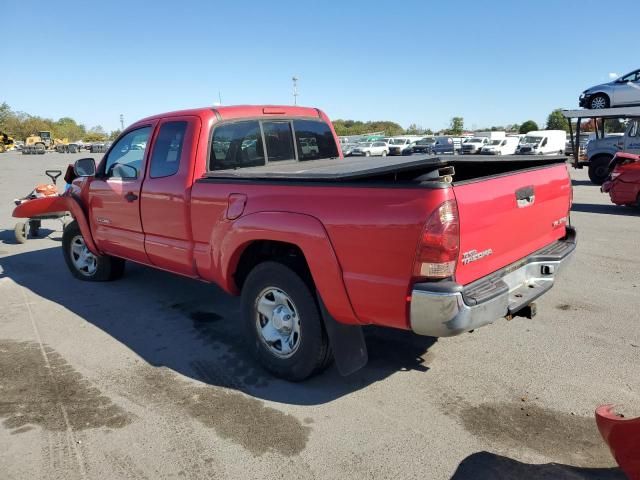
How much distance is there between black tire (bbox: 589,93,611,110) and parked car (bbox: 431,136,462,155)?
71.7ft

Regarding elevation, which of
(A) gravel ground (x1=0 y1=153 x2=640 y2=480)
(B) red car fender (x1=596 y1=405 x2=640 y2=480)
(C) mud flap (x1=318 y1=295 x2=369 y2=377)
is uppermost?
(C) mud flap (x1=318 y1=295 x2=369 y2=377)

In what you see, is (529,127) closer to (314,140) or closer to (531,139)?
(531,139)

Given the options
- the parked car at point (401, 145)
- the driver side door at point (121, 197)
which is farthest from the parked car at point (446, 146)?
the driver side door at point (121, 197)

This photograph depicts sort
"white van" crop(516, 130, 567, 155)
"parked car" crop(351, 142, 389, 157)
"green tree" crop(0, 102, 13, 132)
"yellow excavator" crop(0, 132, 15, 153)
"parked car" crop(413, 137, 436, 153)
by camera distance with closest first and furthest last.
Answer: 1. "white van" crop(516, 130, 567, 155)
2. "parked car" crop(413, 137, 436, 153)
3. "parked car" crop(351, 142, 389, 157)
4. "yellow excavator" crop(0, 132, 15, 153)
5. "green tree" crop(0, 102, 13, 132)

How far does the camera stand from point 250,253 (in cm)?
392

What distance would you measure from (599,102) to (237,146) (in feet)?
59.2

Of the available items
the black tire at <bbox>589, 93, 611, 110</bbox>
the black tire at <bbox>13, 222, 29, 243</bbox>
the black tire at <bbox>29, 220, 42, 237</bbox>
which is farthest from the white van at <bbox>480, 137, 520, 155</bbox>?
the black tire at <bbox>13, 222, 29, 243</bbox>

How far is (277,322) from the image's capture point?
12.0 ft

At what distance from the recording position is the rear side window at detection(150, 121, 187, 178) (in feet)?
14.6

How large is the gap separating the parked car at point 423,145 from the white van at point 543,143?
271 inches

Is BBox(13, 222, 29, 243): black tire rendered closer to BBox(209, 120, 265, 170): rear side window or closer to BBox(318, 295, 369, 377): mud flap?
BBox(209, 120, 265, 170): rear side window

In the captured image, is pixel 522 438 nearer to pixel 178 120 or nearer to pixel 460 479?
pixel 460 479

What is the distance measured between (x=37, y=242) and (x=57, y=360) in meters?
6.08

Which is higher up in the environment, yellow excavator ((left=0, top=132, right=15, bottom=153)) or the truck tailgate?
yellow excavator ((left=0, top=132, right=15, bottom=153))
